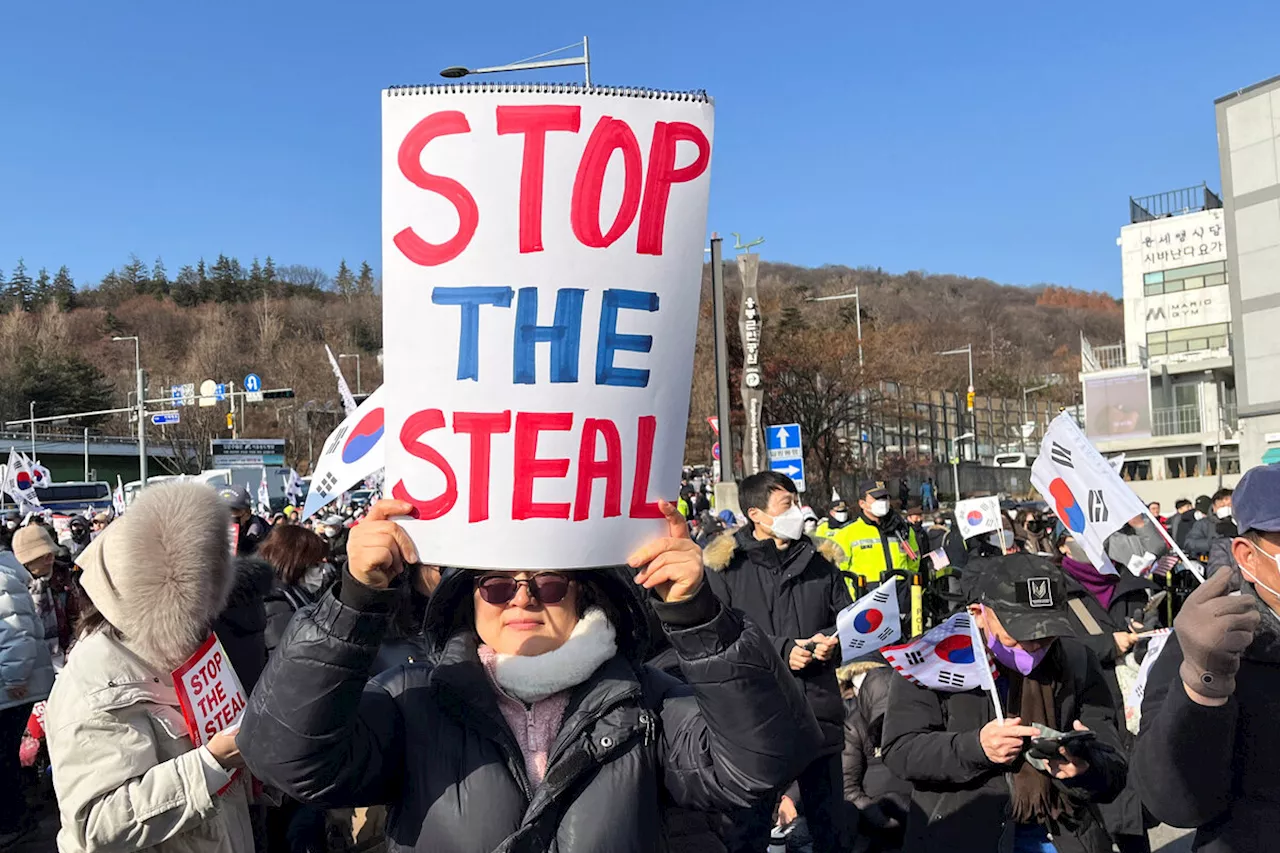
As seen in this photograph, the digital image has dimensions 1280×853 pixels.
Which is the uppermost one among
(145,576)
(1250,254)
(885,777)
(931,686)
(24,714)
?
(1250,254)

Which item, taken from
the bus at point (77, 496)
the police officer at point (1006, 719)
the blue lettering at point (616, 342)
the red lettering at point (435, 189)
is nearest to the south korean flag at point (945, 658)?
the police officer at point (1006, 719)

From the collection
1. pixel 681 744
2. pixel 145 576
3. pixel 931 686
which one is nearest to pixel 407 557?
pixel 681 744

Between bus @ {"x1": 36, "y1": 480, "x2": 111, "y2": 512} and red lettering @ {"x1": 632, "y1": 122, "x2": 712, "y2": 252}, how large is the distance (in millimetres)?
34672

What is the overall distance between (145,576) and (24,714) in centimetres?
288

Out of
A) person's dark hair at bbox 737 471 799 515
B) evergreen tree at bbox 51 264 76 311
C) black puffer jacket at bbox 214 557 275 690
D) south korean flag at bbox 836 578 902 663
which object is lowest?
south korean flag at bbox 836 578 902 663

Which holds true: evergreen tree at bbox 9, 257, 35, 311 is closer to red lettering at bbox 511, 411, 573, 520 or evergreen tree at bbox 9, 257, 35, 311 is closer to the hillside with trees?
the hillside with trees

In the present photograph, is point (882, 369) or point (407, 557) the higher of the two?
point (882, 369)

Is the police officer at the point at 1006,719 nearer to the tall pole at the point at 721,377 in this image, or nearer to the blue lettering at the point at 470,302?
the blue lettering at the point at 470,302

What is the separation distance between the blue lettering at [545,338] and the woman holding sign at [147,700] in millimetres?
1403

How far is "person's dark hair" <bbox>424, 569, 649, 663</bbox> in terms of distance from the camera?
2.39 metres

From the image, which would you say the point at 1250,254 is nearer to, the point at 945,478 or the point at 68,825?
the point at 945,478

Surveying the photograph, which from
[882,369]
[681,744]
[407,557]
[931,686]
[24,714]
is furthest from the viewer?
[882,369]

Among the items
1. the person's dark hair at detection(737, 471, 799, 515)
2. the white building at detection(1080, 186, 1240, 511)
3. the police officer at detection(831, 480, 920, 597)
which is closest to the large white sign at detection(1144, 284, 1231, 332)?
the white building at detection(1080, 186, 1240, 511)

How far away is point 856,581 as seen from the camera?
756 centimetres
